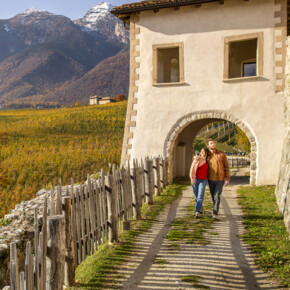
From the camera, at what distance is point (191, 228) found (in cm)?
676

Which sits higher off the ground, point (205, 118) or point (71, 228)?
point (205, 118)

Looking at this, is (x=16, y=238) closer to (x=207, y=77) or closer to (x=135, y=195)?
(x=135, y=195)

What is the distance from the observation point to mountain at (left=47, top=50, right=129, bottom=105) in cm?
16800

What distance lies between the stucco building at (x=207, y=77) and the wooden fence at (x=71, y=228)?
5.71m

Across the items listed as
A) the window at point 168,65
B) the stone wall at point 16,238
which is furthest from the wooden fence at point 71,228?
the window at point 168,65

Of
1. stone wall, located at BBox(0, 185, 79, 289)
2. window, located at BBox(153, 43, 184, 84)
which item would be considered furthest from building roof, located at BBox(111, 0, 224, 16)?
stone wall, located at BBox(0, 185, 79, 289)

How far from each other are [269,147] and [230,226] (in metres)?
5.73

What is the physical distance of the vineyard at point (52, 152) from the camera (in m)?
20.6

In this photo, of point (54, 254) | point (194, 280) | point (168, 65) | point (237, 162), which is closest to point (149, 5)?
point (168, 65)

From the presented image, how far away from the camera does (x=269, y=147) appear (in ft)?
38.2

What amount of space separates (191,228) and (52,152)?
786 inches

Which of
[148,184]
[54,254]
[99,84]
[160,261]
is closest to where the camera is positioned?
[54,254]

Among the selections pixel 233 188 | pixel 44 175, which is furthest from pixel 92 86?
pixel 233 188

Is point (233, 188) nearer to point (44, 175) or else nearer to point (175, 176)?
point (175, 176)
